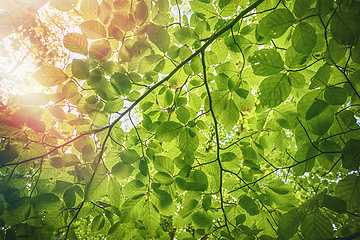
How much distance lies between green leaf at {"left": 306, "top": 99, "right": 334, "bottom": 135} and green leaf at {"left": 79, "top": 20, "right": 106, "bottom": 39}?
4.10ft

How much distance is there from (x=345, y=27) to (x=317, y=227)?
884 millimetres

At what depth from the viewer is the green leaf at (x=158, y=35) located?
3.32 ft

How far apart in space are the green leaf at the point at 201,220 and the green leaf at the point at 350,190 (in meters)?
0.80

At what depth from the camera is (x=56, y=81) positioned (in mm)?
958

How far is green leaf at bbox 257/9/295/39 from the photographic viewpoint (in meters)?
0.77

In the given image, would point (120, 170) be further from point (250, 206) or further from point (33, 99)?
point (250, 206)

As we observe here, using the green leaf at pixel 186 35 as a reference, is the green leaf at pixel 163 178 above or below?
below

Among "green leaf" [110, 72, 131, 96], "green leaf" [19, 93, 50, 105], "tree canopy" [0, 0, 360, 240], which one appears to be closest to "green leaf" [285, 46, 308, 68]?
"tree canopy" [0, 0, 360, 240]

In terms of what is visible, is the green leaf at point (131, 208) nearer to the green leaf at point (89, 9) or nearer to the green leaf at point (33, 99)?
the green leaf at point (33, 99)

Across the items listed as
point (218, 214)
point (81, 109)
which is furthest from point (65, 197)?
point (218, 214)

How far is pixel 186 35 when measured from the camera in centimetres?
116

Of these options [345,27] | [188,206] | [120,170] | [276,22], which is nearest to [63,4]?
[120,170]

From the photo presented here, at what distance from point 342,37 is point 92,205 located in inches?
74.2

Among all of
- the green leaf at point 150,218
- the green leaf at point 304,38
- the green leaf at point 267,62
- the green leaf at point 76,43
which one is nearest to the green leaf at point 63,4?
Result: the green leaf at point 76,43
